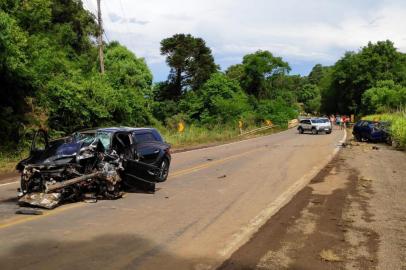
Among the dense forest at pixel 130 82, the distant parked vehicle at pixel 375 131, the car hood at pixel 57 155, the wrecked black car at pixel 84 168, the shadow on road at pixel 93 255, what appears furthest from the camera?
the distant parked vehicle at pixel 375 131

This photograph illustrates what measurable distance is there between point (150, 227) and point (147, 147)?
5764 mm

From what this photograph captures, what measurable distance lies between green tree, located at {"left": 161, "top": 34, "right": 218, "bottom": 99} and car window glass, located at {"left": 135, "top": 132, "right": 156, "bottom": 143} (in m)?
57.2

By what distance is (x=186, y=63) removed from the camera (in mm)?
73625

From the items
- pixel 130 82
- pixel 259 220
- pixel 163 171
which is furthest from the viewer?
pixel 130 82

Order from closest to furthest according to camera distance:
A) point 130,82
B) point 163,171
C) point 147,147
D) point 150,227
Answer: point 150,227, point 147,147, point 163,171, point 130,82

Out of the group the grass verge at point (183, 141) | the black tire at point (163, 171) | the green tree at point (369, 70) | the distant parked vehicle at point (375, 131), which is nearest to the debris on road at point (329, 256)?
the black tire at point (163, 171)

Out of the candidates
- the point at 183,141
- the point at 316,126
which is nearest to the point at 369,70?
the point at 316,126

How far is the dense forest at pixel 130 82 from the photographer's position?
2400cm

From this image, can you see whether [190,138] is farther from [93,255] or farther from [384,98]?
[384,98]

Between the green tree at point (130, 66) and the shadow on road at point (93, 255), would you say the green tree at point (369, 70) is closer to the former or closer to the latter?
the green tree at point (130, 66)

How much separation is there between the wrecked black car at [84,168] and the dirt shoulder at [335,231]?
4022 mm

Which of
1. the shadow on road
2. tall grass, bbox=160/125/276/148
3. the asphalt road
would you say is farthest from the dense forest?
the shadow on road

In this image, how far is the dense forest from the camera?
2400 centimetres

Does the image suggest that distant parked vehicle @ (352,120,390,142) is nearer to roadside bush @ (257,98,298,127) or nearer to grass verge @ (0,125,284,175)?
grass verge @ (0,125,284,175)
